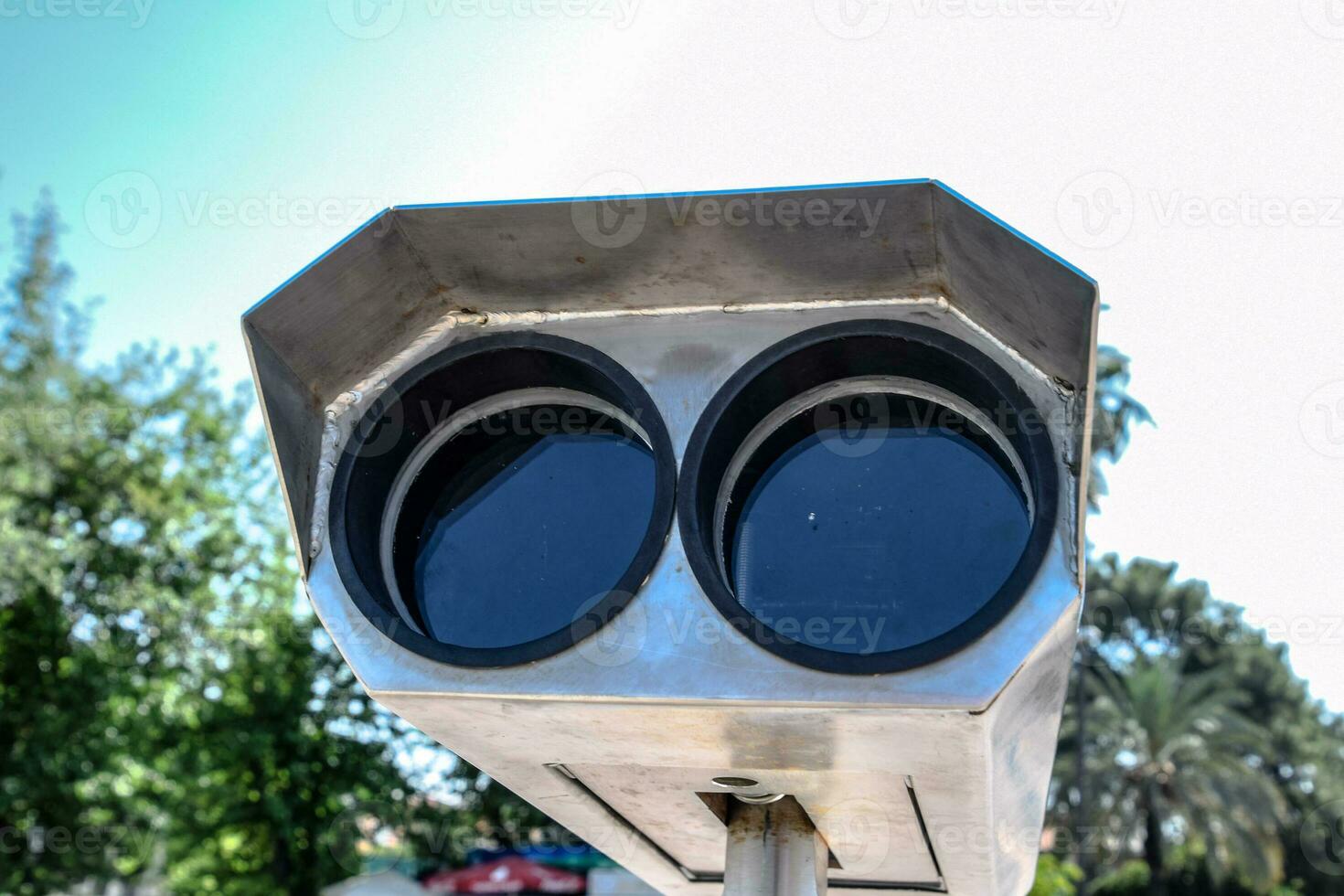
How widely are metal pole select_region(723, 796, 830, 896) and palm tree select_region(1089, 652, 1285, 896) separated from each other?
29.3 meters

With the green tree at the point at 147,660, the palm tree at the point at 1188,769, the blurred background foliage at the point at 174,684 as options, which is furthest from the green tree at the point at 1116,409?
the green tree at the point at 147,660

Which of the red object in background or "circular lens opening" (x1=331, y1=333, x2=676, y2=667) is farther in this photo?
the red object in background

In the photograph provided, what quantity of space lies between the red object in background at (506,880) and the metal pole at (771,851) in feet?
79.4

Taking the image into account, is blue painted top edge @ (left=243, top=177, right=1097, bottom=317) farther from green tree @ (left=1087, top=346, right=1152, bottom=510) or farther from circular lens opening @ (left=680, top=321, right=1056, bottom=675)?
green tree @ (left=1087, top=346, right=1152, bottom=510)

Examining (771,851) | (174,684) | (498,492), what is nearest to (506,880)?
(174,684)

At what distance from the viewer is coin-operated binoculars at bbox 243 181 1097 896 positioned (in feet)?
8.29

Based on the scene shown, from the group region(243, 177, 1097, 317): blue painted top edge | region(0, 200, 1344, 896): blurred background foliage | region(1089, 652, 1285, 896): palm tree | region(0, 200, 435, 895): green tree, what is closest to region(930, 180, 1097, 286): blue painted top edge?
region(243, 177, 1097, 317): blue painted top edge

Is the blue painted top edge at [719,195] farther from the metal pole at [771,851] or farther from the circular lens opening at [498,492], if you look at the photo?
the metal pole at [771,851]

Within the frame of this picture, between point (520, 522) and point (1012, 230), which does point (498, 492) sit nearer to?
point (520, 522)

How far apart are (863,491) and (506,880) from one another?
2550 cm

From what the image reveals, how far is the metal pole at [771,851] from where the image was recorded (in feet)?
11.1

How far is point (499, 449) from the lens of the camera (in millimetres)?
3359

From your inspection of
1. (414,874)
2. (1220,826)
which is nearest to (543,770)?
(414,874)

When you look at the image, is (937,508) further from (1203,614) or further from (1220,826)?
(1203,614)
